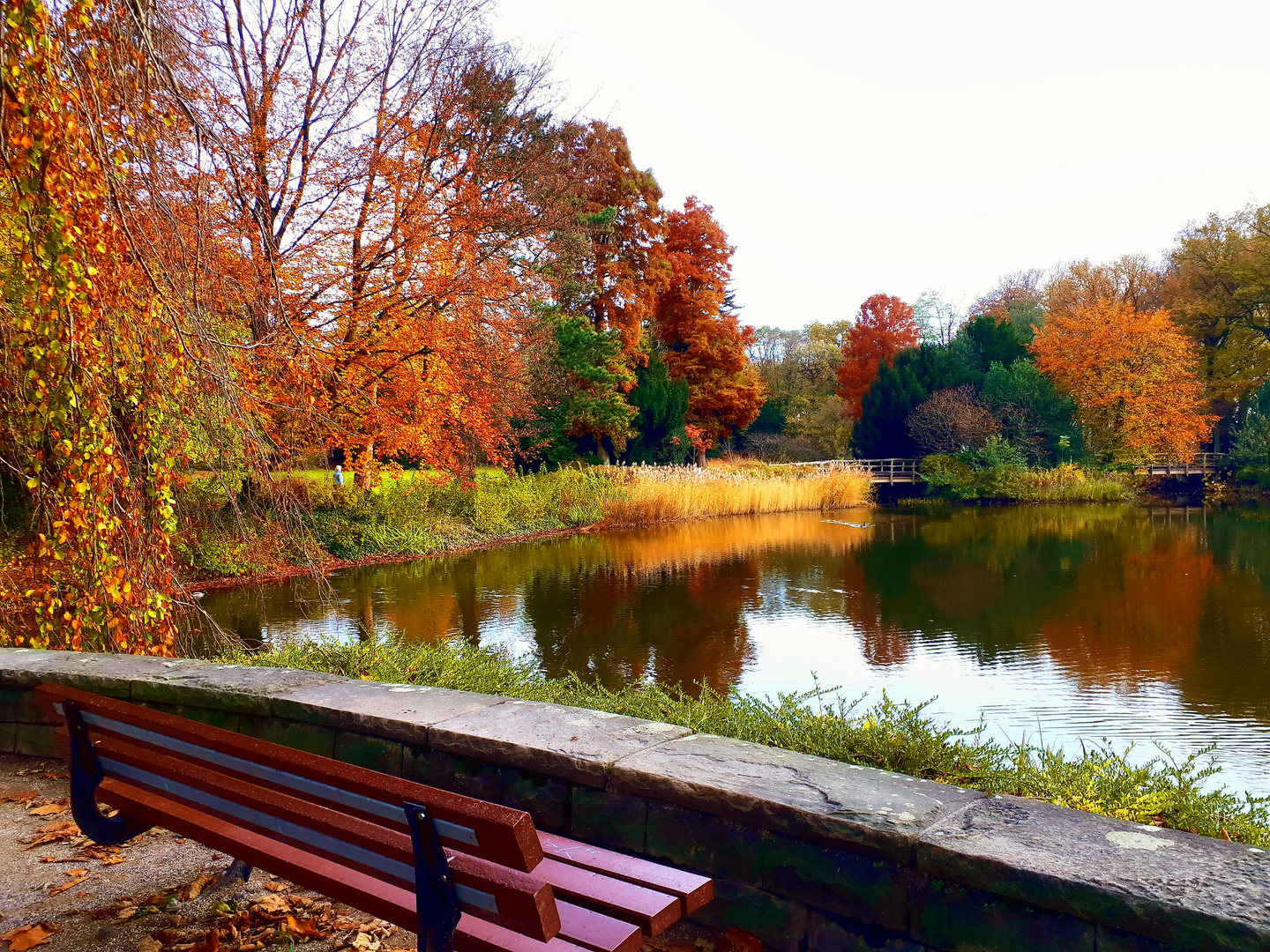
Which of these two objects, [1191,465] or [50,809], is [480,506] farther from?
[1191,465]

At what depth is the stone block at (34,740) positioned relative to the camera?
3.67 m

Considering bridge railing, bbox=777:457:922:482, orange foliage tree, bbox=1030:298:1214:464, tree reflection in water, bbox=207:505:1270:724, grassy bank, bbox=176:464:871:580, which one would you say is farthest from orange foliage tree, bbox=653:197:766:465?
tree reflection in water, bbox=207:505:1270:724

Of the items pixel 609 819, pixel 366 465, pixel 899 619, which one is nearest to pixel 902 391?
pixel 899 619

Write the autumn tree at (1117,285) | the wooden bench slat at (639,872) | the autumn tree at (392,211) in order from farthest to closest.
→ the autumn tree at (1117,285) < the autumn tree at (392,211) < the wooden bench slat at (639,872)

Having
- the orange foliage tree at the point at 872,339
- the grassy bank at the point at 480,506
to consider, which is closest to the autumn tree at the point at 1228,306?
the orange foliage tree at the point at 872,339

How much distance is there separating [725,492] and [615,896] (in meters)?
19.7

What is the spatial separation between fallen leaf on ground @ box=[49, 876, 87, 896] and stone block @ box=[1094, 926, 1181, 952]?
2.77 metres

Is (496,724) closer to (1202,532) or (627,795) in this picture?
(627,795)

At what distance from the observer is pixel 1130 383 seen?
28203mm

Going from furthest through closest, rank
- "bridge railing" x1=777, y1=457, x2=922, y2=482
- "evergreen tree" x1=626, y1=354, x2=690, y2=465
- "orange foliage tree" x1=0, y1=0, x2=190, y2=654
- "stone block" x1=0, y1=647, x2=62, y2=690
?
"bridge railing" x1=777, y1=457, x2=922, y2=482
"evergreen tree" x1=626, y1=354, x2=690, y2=465
"stone block" x1=0, y1=647, x2=62, y2=690
"orange foliage tree" x1=0, y1=0, x2=190, y2=654

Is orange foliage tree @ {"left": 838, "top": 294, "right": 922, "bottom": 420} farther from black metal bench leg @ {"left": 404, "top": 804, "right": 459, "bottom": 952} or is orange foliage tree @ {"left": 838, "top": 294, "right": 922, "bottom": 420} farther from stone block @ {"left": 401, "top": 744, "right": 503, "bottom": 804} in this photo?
black metal bench leg @ {"left": 404, "top": 804, "right": 459, "bottom": 952}

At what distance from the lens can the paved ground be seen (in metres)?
2.34

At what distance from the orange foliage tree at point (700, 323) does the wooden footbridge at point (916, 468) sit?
3966 mm

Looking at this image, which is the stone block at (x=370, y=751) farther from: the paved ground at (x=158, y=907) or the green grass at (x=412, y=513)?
the green grass at (x=412, y=513)
